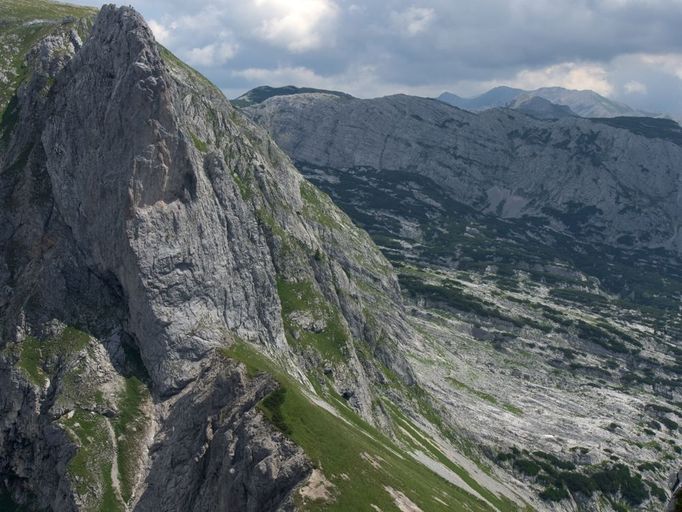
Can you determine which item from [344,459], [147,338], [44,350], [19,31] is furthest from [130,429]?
[19,31]

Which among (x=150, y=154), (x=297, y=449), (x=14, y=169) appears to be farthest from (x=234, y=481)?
(x=14, y=169)

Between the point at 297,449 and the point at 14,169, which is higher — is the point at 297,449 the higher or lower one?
the lower one

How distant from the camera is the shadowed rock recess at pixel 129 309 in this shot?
94.9 m

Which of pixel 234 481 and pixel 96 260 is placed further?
pixel 96 260

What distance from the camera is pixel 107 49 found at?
122 metres

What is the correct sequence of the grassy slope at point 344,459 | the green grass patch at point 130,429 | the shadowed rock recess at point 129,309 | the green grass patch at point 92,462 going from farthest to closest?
the green grass patch at point 130,429 < the shadowed rock recess at point 129,309 < the green grass patch at point 92,462 < the grassy slope at point 344,459

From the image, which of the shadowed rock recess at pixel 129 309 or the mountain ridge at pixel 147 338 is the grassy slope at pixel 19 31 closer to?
the shadowed rock recess at pixel 129 309

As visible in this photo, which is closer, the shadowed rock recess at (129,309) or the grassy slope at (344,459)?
the grassy slope at (344,459)

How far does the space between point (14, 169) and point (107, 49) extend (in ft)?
95.0

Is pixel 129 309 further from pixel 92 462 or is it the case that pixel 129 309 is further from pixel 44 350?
pixel 92 462

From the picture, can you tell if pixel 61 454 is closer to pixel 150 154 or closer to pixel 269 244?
pixel 150 154

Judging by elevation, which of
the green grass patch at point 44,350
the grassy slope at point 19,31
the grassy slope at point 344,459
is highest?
the grassy slope at point 19,31

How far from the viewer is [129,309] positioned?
372 ft

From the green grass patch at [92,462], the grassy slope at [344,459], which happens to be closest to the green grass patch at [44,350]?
the green grass patch at [92,462]
